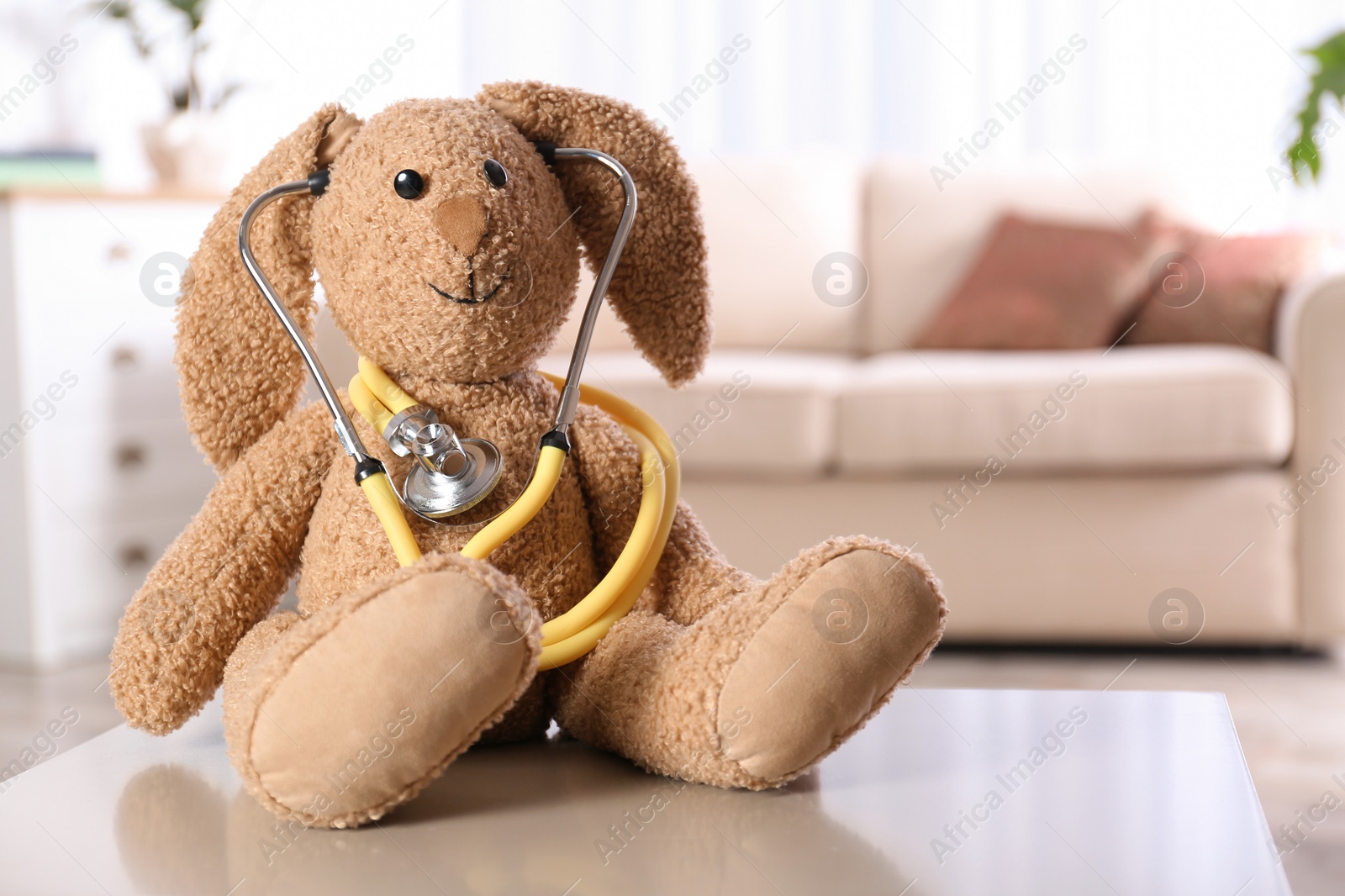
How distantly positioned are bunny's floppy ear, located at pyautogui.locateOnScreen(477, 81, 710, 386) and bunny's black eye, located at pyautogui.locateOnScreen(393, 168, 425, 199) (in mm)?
95

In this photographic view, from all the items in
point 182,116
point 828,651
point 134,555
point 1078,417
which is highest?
point 828,651

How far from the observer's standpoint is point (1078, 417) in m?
1.91

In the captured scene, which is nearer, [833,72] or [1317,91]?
[1317,91]

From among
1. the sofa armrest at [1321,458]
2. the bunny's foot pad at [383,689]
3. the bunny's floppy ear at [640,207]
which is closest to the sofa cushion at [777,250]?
the sofa armrest at [1321,458]

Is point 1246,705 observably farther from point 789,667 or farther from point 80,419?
point 80,419

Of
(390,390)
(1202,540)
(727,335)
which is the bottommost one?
(727,335)

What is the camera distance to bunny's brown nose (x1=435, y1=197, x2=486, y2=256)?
62 centimetres

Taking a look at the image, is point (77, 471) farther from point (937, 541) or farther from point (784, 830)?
point (784, 830)

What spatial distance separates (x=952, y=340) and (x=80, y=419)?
5.25 feet

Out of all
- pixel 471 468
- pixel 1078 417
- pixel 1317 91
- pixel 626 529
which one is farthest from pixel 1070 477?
→ pixel 471 468

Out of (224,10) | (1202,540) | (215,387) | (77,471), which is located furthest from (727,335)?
(215,387)

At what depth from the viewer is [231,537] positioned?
0.71 meters

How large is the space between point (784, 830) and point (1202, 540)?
60.7 inches

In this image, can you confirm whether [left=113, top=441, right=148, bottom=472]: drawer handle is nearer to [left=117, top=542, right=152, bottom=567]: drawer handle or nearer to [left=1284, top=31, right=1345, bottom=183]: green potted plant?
[left=117, top=542, right=152, bottom=567]: drawer handle
